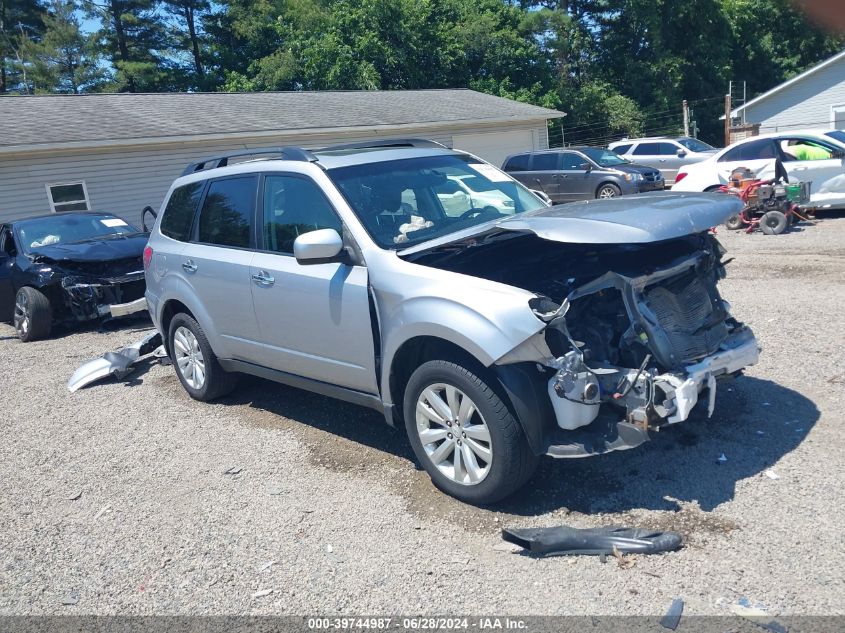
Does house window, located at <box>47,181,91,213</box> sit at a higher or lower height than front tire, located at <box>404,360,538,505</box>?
higher

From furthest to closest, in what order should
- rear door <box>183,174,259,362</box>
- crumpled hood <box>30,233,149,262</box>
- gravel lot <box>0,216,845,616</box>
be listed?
crumpled hood <box>30,233,149,262</box> < rear door <box>183,174,259,362</box> < gravel lot <box>0,216,845,616</box>

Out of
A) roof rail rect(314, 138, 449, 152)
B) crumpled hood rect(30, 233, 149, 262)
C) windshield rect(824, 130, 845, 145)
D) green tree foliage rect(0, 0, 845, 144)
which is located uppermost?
green tree foliage rect(0, 0, 845, 144)

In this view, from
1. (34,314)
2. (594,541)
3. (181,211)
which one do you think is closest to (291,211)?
(181,211)

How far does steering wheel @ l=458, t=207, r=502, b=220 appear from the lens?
5.24m

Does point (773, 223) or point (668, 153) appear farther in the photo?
point (668, 153)

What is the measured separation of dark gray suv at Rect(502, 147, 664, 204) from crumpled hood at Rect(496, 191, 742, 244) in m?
15.4

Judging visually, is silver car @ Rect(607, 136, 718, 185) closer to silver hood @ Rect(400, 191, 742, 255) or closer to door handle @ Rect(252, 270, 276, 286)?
silver hood @ Rect(400, 191, 742, 255)

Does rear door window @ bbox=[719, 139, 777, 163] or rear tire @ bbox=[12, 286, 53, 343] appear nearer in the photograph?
rear tire @ bbox=[12, 286, 53, 343]

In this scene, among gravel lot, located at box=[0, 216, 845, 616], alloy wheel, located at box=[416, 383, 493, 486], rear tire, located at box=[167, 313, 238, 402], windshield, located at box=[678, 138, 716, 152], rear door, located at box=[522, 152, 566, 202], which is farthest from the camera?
windshield, located at box=[678, 138, 716, 152]

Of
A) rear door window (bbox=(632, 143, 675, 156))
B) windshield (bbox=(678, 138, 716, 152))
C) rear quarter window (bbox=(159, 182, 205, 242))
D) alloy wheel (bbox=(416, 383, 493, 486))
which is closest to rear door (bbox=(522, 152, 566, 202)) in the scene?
rear door window (bbox=(632, 143, 675, 156))

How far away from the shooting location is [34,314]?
9930 mm

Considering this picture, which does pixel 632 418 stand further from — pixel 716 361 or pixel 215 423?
pixel 215 423

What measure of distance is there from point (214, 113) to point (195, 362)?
16.2 m

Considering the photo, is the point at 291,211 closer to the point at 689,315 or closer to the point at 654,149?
the point at 689,315
